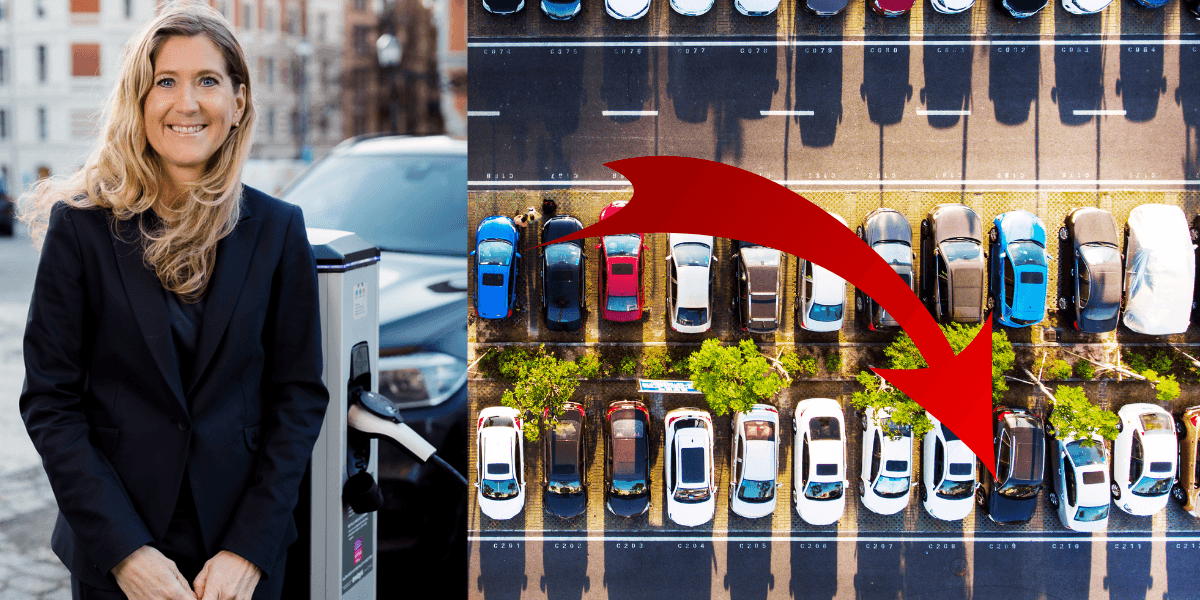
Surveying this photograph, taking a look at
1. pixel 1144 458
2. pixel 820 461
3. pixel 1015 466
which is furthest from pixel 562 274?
pixel 1144 458

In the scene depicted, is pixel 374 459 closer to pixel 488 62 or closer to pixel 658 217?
pixel 658 217

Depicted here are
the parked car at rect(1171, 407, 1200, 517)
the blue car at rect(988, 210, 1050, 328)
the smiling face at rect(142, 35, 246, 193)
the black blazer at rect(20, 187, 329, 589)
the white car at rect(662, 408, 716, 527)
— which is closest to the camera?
the black blazer at rect(20, 187, 329, 589)

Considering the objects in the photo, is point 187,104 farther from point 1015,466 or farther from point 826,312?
point 1015,466

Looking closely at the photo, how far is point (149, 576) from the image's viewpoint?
1723 millimetres

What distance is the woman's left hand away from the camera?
1.78 metres

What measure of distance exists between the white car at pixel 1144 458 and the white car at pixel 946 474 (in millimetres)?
625

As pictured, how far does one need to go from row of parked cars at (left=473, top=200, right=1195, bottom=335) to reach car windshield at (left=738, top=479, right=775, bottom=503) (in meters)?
0.60

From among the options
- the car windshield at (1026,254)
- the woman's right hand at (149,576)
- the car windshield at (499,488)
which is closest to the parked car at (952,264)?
the car windshield at (1026,254)

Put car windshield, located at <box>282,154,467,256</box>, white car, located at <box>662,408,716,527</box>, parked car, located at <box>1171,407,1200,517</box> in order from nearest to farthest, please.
→ 1. white car, located at <box>662,408,716,527</box>
2. parked car, located at <box>1171,407,1200,517</box>
3. car windshield, located at <box>282,154,467,256</box>

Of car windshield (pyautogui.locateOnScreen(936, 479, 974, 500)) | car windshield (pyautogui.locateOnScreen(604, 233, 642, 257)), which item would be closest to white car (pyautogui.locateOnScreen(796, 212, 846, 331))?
car windshield (pyautogui.locateOnScreen(604, 233, 642, 257))

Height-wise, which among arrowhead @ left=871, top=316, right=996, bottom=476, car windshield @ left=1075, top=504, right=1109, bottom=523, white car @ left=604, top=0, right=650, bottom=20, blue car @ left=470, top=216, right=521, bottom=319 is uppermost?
white car @ left=604, top=0, right=650, bottom=20

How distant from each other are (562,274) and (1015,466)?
1964mm

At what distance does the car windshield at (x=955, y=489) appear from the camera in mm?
3107

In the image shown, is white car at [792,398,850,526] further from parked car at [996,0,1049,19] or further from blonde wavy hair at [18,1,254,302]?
blonde wavy hair at [18,1,254,302]
